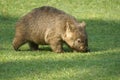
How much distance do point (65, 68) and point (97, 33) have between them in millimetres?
4846

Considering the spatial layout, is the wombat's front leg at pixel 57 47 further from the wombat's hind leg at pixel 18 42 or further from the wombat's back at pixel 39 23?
the wombat's hind leg at pixel 18 42

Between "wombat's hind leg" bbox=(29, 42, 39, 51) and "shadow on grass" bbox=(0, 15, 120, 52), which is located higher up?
"wombat's hind leg" bbox=(29, 42, 39, 51)

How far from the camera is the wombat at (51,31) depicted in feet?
34.9

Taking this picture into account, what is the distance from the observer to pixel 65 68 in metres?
8.98

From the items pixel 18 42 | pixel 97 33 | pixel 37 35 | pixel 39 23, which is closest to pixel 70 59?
pixel 37 35

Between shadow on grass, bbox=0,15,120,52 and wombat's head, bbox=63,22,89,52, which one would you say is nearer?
wombat's head, bbox=63,22,89,52

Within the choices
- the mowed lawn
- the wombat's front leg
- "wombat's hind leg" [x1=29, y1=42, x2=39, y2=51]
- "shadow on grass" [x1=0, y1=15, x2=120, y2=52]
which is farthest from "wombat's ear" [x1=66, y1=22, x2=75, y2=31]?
"wombat's hind leg" [x1=29, y1=42, x2=39, y2=51]

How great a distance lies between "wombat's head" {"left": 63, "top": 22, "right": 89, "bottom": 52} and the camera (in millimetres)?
10547

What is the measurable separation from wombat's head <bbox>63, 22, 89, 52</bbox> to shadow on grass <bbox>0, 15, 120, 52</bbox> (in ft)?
1.75

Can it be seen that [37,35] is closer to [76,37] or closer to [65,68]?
[76,37]

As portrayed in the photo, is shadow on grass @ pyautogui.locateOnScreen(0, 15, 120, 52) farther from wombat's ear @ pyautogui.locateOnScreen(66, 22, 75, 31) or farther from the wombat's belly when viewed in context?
wombat's ear @ pyautogui.locateOnScreen(66, 22, 75, 31)

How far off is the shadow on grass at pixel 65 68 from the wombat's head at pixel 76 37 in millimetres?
539

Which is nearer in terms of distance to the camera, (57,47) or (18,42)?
(57,47)

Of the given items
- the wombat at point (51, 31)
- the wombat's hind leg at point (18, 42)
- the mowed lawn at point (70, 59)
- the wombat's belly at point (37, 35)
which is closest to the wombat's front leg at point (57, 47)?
the wombat at point (51, 31)
